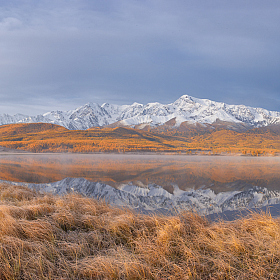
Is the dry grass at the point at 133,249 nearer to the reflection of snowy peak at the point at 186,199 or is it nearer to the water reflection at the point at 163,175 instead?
the reflection of snowy peak at the point at 186,199

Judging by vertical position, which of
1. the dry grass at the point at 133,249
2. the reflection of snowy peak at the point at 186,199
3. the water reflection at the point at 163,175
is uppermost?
the dry grass at the point at 133,249

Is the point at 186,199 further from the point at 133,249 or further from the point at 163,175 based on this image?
the point at 163,175

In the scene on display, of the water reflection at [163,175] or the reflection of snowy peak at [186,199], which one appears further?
the water reflection at [163,175]

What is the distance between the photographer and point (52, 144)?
472 ft

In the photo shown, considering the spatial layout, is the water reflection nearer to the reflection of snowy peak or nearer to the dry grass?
the reflection of snowy peak

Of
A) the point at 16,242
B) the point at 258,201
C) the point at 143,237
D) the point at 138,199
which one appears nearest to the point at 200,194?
the point at 258,201

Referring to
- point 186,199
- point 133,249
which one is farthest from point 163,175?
point 133,249

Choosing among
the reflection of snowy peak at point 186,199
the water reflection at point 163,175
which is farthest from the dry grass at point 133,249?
the water reflection at point 163,175

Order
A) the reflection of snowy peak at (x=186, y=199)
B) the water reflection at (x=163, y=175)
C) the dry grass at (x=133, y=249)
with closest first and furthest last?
the dry grass at (x=133, y=249) → the reflection of snowy peak at (x=186, y=199) → the water reflection at (x=163, y=175)

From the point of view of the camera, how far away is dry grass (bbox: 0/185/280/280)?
3330mm

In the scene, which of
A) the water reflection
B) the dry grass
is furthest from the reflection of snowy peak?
the dry grass

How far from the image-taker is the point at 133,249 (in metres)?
4.21

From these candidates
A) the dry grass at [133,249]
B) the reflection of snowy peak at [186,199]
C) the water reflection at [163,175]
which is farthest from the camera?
the water reflection at [163,175]

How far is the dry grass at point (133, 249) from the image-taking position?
10.9 ft
